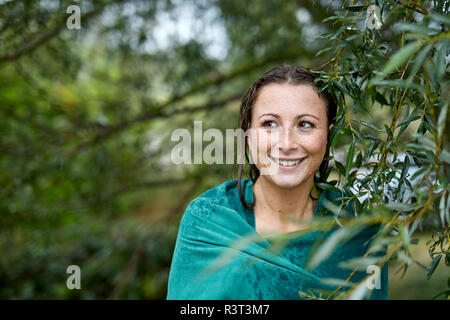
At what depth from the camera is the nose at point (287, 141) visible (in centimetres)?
151

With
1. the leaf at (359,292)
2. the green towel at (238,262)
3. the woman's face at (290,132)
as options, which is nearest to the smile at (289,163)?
the woman's face at (290,132)

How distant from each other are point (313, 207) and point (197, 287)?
645 millimetres

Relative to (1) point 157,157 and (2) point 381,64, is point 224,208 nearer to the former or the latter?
(2) point 381,64

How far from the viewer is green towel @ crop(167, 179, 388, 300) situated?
1416 millimetres

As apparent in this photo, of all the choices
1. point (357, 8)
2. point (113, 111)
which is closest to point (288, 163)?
point (357, 8)

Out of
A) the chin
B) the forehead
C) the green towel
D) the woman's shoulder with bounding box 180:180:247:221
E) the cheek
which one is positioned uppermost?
the forehead

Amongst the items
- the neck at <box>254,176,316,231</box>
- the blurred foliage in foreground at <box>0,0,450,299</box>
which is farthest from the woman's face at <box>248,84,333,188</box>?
the blurred foliage in foreground at <box>0,0,450,299</box>

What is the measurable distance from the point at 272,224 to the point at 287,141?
40 cm

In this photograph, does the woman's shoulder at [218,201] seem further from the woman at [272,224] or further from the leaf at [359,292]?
the leaf at [359,292]

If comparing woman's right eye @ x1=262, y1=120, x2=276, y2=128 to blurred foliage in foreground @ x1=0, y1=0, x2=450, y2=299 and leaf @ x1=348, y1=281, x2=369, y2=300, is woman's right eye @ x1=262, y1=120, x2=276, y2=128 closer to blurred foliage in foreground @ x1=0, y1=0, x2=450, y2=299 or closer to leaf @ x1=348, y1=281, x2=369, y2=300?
leaf @ x1=348, y1=281, x2=369, y2=300

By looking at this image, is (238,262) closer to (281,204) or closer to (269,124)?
(281,204)

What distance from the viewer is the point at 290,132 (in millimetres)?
1522

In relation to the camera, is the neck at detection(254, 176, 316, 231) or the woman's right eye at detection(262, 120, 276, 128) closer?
the woman's right eye at detection(262, 120, 276, 128)

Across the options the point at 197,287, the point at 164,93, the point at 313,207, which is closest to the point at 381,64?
the point at 313,207
